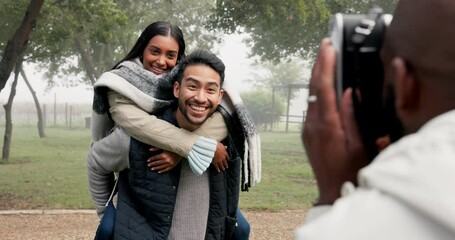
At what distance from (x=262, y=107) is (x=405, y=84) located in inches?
1573

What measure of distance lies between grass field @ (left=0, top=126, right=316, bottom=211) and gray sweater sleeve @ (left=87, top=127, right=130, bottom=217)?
588 centimetres

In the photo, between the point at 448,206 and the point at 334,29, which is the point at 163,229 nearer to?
the point at 334,29

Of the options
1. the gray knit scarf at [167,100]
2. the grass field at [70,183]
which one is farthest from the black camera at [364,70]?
the grass field at [70,183]

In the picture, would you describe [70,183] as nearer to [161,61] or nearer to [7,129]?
[7,129]

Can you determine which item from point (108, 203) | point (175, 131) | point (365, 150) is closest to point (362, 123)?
point (365, 150)

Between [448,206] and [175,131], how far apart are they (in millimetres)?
1877

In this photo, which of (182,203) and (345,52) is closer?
(345,52)

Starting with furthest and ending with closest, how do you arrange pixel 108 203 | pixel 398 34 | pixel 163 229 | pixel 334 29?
pixel 108 203 → pixel 163 229 → pixel 334 29 → pixel 398 34

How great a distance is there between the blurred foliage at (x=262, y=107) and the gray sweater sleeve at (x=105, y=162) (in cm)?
3508

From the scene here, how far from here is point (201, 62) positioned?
237cm

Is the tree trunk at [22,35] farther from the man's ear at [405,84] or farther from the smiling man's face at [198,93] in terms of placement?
the man's ear at [405,84]

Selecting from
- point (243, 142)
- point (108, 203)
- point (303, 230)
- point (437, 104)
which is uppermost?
point (437, 104)

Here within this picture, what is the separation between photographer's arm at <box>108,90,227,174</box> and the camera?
7.61 ft

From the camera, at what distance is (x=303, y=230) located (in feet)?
1.91
